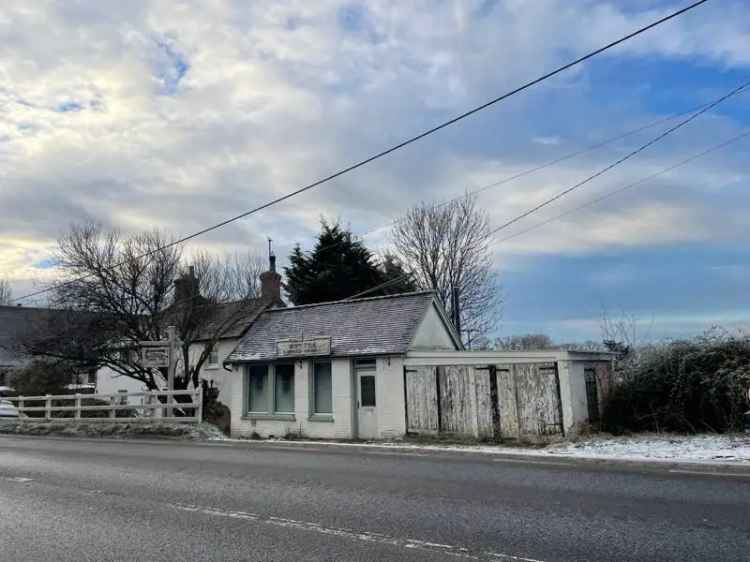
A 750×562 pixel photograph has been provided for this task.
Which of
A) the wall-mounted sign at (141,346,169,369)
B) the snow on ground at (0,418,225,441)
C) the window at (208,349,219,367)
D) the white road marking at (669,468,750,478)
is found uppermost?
the window at (208,349,219,367)

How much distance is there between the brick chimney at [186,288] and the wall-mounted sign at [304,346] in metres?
8.32

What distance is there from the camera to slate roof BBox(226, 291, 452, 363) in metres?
19.8

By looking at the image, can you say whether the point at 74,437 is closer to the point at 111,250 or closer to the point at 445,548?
the point at 111,250

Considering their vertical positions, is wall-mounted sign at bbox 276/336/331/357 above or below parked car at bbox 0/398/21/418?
above

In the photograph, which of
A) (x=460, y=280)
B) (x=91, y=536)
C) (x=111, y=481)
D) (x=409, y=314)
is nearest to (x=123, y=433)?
(x=409, y=314)

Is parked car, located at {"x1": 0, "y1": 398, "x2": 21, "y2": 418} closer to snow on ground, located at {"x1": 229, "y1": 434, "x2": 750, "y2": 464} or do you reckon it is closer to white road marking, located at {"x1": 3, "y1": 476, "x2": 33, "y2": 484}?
white road marking, located at {"x1": 3, "y1": 476, "x2": 33, "y2": 484}

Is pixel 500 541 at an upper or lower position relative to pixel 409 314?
lower

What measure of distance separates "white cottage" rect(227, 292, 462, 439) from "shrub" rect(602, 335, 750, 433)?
6.22m

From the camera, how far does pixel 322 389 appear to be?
20.7 meters

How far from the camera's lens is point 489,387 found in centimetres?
1667

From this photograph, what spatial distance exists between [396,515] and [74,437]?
58.4 ft

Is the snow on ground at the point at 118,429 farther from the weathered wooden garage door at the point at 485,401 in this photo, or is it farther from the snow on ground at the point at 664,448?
the snow on ground at the point at 664,448

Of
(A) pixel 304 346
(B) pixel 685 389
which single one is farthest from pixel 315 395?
(B) pixel 685 389

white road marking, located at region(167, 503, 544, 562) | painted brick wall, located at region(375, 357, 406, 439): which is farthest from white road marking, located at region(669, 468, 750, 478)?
painted brick wall, located at region(375, 357, 406, 439)
